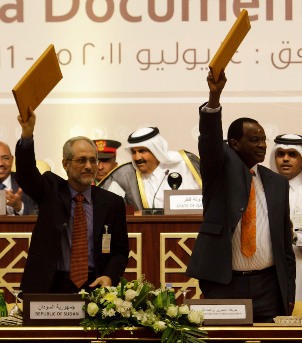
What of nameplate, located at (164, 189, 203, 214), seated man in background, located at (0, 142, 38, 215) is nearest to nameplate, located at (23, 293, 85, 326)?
nameplate, located at (164, 189, 203, 214)

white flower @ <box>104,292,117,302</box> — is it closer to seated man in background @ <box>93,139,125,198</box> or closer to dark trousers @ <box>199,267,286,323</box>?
dark trousers @ <box>199,267,286,323</box>

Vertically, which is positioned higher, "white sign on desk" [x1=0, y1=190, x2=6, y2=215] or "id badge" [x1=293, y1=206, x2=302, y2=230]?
→ "white sign on desk" [x1=0, y1=190, x2=6, y2=215]

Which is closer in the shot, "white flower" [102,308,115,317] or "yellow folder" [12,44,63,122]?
"white flower" [102,308,115,317]

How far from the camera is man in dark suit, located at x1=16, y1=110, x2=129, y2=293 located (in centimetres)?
383

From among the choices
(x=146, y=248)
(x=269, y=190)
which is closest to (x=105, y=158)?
(x=146, y=248)

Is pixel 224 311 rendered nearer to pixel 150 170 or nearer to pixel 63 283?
pixel 63 283

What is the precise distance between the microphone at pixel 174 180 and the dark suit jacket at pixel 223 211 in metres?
2.52

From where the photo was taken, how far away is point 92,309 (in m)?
3.06

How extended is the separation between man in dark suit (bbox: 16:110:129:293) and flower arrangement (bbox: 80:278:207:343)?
66 cm

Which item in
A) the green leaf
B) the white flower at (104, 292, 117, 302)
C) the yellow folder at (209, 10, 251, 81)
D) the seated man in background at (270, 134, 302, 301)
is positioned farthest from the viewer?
the seated man in background at (270, 134, 302, 301)

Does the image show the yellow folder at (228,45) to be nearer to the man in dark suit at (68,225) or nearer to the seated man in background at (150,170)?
the man in dark suit at (68,225)

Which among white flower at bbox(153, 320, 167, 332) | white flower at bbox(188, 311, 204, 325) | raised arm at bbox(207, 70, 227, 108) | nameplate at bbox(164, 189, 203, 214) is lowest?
white flower at bbox(153, 320, 167, 332)

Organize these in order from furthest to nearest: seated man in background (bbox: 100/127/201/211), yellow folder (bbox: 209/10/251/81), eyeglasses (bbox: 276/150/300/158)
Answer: seated man in background (bbox: 100/127/201/211) < eyeglasses (bbox: 276/150/300/158) < yellow folder (bbox: 209/10/251/81)

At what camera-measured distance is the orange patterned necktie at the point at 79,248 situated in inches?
151
